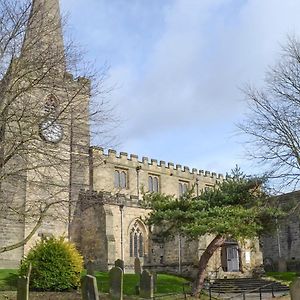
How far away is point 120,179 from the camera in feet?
156

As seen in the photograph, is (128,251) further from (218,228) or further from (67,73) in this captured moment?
(67,73)

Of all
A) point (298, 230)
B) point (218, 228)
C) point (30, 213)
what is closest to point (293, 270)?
point (298, 230)

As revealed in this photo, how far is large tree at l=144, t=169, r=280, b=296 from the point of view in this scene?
22812 mm

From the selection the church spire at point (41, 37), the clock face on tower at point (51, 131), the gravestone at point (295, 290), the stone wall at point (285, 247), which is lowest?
the gravestone at point (295, 290)

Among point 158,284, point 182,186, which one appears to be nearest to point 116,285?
point 158,284

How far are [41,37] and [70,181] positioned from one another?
5.77 meters

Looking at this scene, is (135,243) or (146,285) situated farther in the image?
(135,243)

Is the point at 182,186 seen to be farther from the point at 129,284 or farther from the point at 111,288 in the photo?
the point at 111,288

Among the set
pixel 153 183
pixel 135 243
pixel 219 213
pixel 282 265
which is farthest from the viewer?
pixel 153 183

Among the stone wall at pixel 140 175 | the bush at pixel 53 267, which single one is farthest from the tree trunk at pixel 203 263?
the stone wall at pixel 140 175

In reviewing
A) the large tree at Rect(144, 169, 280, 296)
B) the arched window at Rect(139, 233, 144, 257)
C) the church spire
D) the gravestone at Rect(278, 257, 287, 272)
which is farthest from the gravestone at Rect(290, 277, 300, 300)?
the gravestone at Rect(278, 257, 287, 272)

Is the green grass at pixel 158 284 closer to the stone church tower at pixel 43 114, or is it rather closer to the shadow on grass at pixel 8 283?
the shadow on grass at pixel 8 283

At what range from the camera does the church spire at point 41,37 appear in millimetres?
15969

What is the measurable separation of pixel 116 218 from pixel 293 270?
16.3m
